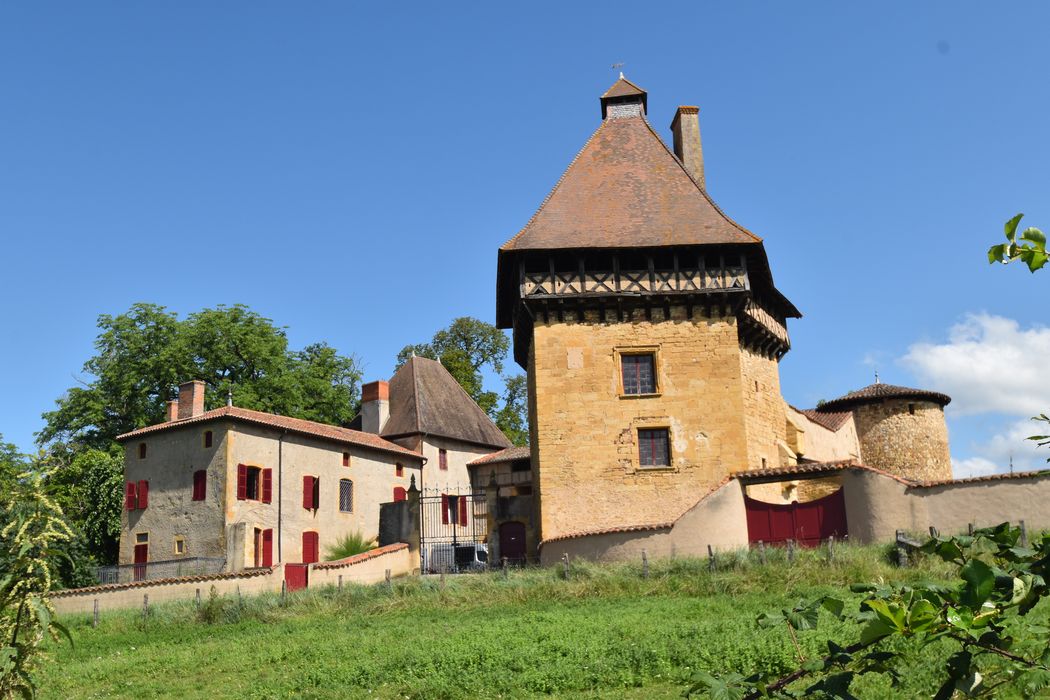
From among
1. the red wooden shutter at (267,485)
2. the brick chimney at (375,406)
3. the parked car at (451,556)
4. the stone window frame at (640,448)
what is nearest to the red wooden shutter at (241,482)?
the red wooden shutter at (267,485)

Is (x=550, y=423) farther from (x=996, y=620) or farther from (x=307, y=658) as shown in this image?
(x=996, y=620)

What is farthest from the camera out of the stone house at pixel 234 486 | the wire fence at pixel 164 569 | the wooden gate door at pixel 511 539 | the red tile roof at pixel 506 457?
the red tile roof at pixel 506 457

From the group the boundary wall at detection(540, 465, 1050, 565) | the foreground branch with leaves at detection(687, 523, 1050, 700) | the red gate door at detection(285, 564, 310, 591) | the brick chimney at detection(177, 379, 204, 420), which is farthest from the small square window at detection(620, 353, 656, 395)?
the foreground branch with leaves at detection(687, 523, 1050, 700)

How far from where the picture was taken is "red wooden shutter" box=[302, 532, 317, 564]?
107 ft

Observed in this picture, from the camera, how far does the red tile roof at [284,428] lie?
31250 mm

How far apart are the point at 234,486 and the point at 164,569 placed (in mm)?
3210

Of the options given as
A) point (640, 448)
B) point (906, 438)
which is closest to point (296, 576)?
point (640, 448)

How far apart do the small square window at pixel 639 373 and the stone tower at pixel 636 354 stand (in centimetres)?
4

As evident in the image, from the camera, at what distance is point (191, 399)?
111ft

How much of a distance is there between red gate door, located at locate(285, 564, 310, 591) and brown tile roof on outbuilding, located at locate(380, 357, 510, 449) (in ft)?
45.2

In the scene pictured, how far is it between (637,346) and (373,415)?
18.0 m

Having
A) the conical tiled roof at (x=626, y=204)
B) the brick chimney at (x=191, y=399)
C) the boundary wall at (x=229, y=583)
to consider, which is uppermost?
the conical tiled roof at (x=626, y=204)

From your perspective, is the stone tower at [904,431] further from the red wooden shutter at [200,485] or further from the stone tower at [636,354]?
the red wooden shutter at [200,485]

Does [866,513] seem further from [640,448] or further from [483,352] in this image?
[483,352]
